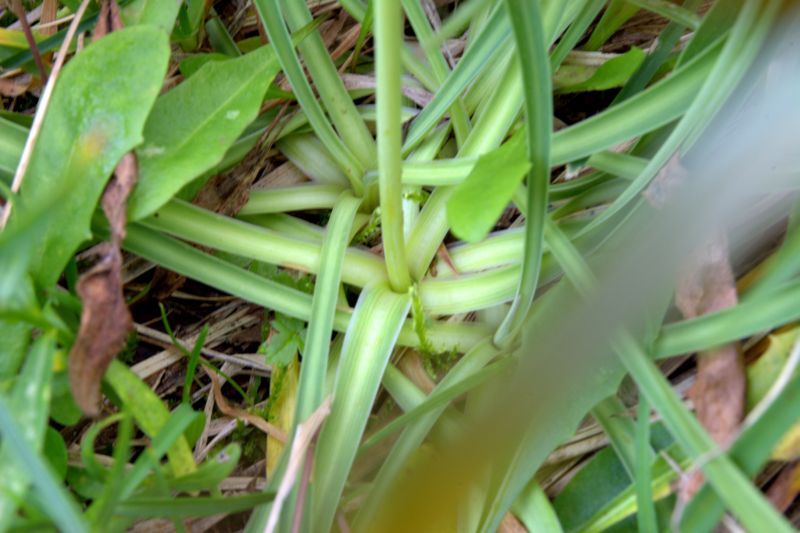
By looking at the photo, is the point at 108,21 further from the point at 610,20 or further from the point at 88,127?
the point at 610,20

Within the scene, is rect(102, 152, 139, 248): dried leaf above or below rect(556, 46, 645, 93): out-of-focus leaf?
above

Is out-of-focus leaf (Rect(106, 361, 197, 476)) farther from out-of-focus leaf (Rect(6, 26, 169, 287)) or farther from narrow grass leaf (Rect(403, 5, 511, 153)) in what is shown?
narrow grass leaf (Rect(403, 5, 511, 153))

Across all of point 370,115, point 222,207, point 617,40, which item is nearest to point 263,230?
point 222,207

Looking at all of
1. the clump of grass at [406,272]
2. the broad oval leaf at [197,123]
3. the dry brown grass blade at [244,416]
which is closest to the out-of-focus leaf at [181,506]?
the clump of grass at [406,272]

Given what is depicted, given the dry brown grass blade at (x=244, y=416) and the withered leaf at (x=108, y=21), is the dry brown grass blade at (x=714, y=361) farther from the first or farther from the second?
the withered leaf at (x=108, y=21)

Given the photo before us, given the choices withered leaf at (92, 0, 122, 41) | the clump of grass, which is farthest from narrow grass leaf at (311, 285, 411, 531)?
withered leaf at (92, 0, 122, 41)

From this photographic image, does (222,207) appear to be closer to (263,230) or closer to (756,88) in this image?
(263,230)

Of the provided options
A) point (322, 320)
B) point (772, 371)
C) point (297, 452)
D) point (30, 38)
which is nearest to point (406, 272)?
point (322, 320)
